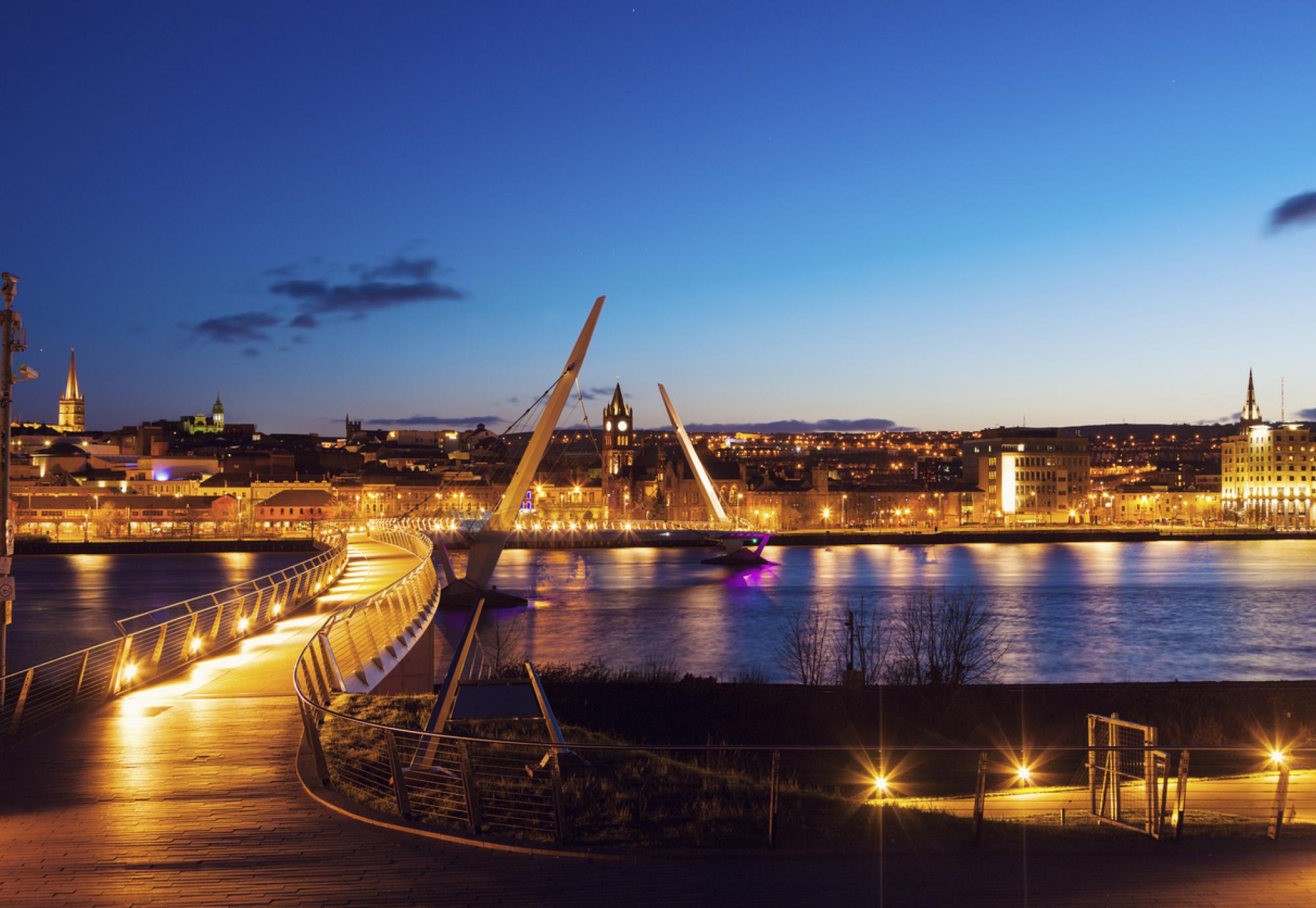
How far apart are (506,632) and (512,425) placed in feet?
96.0

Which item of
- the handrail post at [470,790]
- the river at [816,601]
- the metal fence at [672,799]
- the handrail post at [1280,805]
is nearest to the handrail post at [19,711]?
the metal fence at [672,799]

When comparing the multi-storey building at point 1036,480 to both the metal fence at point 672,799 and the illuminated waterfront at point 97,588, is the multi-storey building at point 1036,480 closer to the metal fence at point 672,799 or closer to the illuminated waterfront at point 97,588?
the illuminated waterfront at point 97,588

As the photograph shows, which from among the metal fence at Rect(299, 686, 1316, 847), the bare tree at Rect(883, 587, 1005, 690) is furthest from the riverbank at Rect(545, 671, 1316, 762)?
the metal fence at Rect(299, 686, 1316, 847)

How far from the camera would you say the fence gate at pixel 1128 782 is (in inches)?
237

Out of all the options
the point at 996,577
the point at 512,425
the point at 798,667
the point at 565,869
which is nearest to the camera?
the point at 565,869

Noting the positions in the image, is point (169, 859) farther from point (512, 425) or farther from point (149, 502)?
point (149, 502)

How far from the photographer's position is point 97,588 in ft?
150

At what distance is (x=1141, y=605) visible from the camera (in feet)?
132

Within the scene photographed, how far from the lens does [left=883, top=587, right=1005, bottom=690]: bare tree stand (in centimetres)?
2017

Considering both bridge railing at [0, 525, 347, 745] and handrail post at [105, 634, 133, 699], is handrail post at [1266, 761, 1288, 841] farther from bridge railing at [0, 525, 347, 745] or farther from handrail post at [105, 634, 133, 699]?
handrail post at [105, 634, 133, 699]

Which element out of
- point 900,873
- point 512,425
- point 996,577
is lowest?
point 996,577

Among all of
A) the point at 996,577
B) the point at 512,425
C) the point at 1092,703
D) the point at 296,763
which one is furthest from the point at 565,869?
the point at 512,425

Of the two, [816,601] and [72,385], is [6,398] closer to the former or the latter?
[816,601]

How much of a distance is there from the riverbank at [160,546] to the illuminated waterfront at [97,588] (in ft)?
2.47
